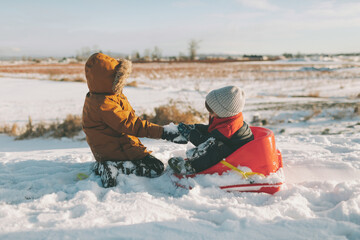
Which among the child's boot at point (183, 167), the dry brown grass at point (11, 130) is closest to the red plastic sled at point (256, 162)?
the child's boot at point (183, 167)

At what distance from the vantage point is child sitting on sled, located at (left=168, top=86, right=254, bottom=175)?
2.72 metres

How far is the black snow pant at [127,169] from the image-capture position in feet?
9.13

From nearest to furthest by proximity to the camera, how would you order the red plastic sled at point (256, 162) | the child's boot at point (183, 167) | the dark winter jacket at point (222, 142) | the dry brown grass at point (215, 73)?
1. the red plastic sled at point (256, 162)
2. the dark winter jacket at point (222, 142)
3. the child's boot at point (183, 167)
4. the dry brown grass at point (215, 73)

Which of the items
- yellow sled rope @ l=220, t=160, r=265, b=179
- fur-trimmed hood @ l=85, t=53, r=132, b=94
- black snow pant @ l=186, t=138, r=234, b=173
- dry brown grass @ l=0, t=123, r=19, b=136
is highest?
fur-trimmed hood @ l=85, t=53, r=132, b=94

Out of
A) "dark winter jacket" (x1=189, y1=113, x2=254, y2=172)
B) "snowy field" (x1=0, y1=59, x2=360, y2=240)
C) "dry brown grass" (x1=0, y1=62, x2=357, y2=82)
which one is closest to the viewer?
"snowy field" (x1=0, y1=59, x2=360, y2=240)

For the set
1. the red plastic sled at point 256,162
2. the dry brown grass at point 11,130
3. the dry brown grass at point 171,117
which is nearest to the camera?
the red plastic sled at point 256,162

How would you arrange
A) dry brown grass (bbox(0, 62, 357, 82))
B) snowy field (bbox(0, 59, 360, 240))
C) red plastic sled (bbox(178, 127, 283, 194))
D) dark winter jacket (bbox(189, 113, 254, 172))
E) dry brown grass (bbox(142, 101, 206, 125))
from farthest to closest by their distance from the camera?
dry brown grass (bbox(0, 62, 357, 82)) → dry brown grass (bbox(142, 101, 206, 125)) → dark winter jacket (bbox(189, 113, 254, 172)) → red plastic sled (bbox(178, 127, 283, 194)) → snowy field (bbox(0, 59, 360, 240))

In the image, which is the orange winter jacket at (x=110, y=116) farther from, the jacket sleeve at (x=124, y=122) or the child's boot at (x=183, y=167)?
the child's boot at (x=183, y=167)

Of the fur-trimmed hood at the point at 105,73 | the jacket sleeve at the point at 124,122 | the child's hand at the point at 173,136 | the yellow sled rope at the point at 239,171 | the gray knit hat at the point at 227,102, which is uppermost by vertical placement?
the fur-trimmed hood at the point at 105,73

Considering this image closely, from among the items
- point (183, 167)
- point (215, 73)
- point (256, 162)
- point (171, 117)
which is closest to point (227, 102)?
point (256, 162)

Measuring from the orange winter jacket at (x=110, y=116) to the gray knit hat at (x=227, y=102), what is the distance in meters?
0.64

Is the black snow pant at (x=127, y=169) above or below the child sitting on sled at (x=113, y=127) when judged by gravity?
below

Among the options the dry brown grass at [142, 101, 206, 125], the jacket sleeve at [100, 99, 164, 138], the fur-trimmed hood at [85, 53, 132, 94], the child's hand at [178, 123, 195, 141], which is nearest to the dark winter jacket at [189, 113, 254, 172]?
the child's hand at [178, 123, 195, 141]

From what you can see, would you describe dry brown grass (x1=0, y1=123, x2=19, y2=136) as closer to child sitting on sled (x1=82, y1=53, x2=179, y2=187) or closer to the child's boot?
child sitting on sled (x1=82, y1=53, x2=179, y2=187)
